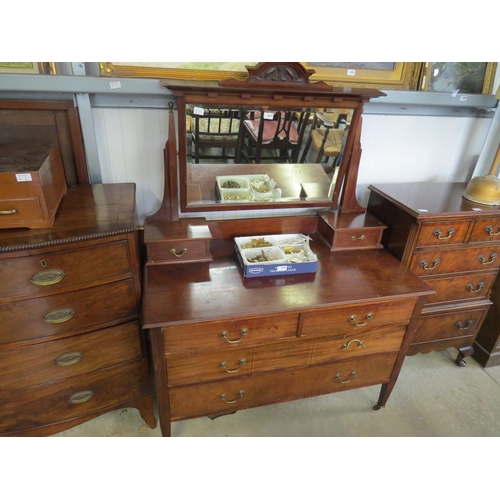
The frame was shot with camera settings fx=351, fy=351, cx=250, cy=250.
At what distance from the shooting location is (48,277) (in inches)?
47.3

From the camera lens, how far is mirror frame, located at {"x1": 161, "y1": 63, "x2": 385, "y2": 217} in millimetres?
1397

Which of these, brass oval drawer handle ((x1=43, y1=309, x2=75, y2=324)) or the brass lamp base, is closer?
brass oval drawer handle ((x1=43, y1=309, x2=75, y2=324))

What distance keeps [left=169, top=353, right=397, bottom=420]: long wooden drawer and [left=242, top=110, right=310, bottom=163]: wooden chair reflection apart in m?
0.98

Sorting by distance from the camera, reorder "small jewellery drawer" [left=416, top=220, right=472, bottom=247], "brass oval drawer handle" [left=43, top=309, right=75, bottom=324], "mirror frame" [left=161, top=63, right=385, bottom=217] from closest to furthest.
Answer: "brass oval drawer handle" [left=43, top=309, right=75, bottom=324] < "mirror frame" [left=161, top=63, right=385, bottom=217] < "small jewellery drawer" [left=416, top=220, right=472, bottom=247]

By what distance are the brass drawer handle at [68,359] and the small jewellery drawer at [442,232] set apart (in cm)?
159

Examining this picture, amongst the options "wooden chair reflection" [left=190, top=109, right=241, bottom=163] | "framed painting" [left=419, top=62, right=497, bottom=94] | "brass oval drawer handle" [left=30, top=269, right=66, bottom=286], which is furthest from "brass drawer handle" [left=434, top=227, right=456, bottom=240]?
"brass oval drawer handle" [left=30, top=269, right=66, bottom=286]

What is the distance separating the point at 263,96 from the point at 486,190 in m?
1.19

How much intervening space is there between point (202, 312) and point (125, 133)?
2.90 feet

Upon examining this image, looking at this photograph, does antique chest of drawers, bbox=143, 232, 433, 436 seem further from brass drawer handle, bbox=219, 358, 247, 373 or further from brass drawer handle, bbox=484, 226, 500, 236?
brass drawer handle, bbox=484, 226, 500, 236

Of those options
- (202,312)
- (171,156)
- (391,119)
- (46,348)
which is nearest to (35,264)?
(46,348)

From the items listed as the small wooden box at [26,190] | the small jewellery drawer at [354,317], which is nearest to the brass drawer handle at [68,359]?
the small wooden box at [26,190]

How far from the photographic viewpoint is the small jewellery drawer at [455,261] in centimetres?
175

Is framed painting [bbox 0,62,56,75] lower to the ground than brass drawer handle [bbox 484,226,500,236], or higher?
higher

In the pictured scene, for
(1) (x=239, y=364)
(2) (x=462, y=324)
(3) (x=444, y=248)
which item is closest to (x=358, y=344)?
(1) (x=239, y=364)
